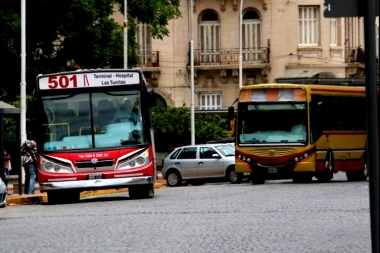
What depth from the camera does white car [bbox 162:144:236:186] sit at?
43562mm

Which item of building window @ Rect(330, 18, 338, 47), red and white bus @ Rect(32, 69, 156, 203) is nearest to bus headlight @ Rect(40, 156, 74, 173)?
red and white bus @ Rect(32, 69, 156, 203)

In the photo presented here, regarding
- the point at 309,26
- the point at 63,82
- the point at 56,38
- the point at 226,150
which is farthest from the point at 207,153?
the point at 309,26

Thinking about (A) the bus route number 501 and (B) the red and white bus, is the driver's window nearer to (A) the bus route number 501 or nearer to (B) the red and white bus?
(B) the red and white bus

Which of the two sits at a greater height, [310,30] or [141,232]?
[310,30]

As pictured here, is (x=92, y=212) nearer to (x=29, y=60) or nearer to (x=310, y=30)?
(x=29, y=60)

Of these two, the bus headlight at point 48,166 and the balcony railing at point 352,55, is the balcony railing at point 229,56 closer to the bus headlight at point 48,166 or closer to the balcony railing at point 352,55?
the balcony railing at point 352,55

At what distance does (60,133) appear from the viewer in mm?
28109

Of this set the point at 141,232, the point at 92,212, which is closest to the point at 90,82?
the point at 92,212

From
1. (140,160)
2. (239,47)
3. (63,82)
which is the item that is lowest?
(140,160)

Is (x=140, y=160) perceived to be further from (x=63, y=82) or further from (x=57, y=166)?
(x=63, y=82)

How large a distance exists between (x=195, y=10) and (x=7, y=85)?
22094mm

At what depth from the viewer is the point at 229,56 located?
219ft

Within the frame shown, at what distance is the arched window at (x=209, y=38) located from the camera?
220ft

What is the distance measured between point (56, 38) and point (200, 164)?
7.32 m
